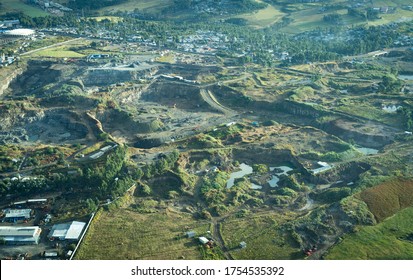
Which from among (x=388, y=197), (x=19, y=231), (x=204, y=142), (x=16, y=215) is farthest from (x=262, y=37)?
(x=19, y=231)

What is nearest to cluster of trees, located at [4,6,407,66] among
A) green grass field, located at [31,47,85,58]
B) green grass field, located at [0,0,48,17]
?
green grass field, located at [0,0,48,17]

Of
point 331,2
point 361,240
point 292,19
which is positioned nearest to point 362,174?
point 361,240

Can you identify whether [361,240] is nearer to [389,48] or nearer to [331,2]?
[389,48]

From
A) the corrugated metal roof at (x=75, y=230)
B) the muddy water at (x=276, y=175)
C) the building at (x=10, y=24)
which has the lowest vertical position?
the muddy water at (x=276, y=175)

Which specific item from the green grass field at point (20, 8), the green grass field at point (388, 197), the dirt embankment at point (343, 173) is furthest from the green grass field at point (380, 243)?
the green grass field at point (20, 8)

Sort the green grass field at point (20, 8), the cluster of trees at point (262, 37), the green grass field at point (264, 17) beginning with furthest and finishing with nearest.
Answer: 1. the green grass field at point (264, 17)
2. the green grass field at point (20, 8)
3. the cluster of trees at point (262, 37)

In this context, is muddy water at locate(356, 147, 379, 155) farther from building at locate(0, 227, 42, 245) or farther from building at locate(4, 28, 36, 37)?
building at locate(4, 28, 36, 37)

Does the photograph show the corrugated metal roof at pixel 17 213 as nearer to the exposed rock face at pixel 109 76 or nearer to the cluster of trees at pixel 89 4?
the exposed rock face at pixel 109 76
